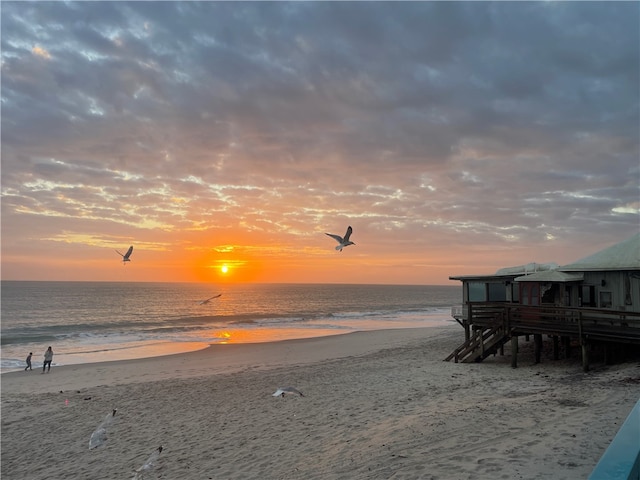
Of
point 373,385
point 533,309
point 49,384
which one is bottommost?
point 49,384

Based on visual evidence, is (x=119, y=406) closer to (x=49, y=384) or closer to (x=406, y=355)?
(x=49, y=384)

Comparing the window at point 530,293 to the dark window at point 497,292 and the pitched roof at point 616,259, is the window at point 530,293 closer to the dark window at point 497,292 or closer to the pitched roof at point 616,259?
the pitched roof at point 616,259

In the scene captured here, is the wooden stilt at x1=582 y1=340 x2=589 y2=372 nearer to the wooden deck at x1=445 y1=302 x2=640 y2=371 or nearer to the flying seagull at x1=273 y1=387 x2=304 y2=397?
the wooden deck at x1=445 y1=302 x2=640 y2=371

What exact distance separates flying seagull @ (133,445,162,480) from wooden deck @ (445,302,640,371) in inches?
535

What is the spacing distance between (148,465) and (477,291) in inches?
789

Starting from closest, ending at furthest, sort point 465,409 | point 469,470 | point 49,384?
point 469,470 → point 465,409 → point 49,384

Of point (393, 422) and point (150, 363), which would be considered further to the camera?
→ point (150, 363)

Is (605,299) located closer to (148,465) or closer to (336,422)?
(336,422)

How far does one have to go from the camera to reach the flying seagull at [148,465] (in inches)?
398

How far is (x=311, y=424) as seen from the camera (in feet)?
39.5

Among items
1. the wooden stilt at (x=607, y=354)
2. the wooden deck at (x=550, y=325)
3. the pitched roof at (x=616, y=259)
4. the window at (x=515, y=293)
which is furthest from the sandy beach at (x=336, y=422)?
the pitched roof at (x=616, y=259)

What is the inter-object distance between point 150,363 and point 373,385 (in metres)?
16.7

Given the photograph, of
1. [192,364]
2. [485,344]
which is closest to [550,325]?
[485,344]

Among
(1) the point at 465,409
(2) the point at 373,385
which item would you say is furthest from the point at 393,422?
(2) the point at 373,385
